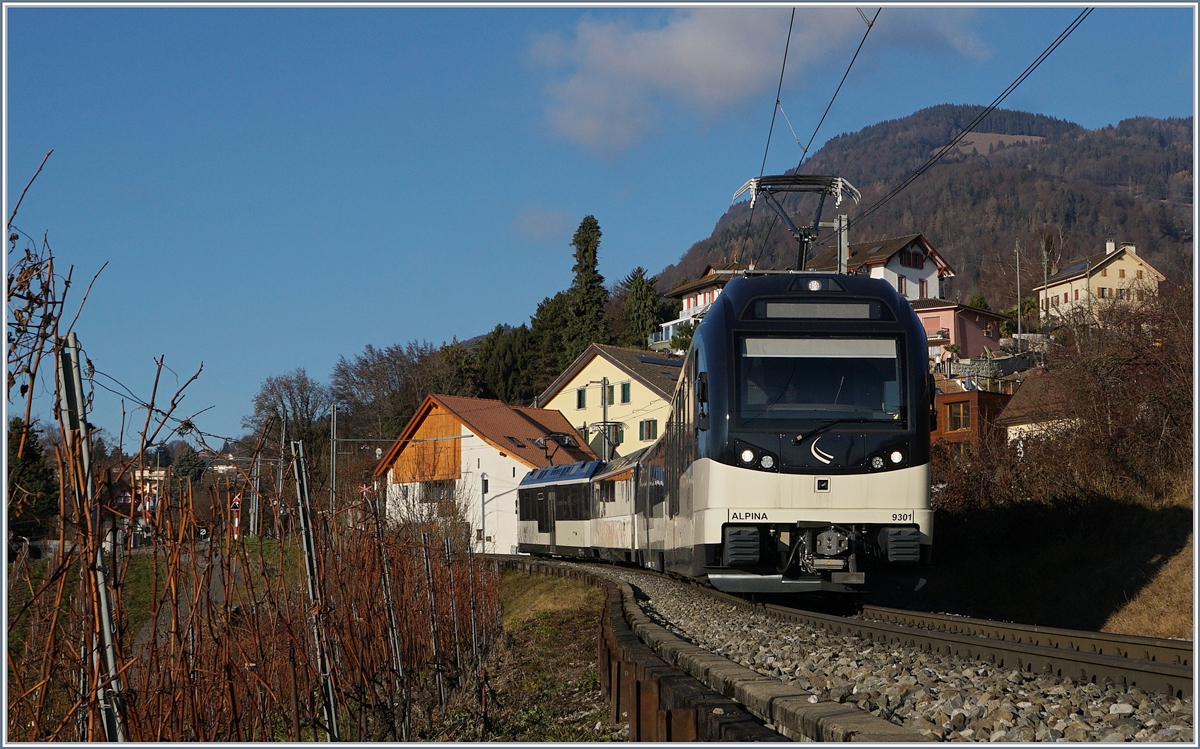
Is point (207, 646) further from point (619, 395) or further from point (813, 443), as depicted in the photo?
point (619, 395)

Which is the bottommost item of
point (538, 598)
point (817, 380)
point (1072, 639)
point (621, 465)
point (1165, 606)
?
point (538, 598)

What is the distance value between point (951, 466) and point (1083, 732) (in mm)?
20484

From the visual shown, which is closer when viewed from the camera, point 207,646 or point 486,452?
point 207,646

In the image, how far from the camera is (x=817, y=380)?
12.1m

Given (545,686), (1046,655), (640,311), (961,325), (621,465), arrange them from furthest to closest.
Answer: (640,311)
(961,325)
(621,465)
(545,686)
(1046,655)

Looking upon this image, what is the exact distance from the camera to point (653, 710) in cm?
657

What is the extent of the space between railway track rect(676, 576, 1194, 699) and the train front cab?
0.85 m

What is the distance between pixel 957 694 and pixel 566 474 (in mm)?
27847

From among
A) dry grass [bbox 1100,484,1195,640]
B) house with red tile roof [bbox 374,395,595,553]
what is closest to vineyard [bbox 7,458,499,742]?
dry grass [bbox 1100,484,1195,640]

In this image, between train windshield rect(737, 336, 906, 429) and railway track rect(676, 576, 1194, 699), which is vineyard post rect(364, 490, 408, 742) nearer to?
train windshield rect(737, 336, 906, 429)

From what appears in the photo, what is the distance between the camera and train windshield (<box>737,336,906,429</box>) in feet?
39.3

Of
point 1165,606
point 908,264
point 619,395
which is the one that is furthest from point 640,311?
point 1165,606

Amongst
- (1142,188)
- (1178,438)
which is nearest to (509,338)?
(1178,438)

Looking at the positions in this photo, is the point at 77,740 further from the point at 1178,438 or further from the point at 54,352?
the point at 1178,438
